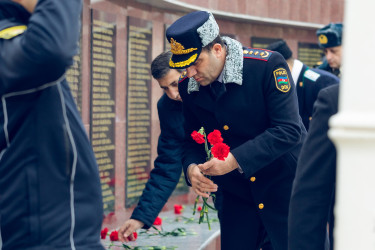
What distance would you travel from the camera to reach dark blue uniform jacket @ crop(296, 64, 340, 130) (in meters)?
5.62

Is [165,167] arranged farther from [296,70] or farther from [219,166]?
[296,70]

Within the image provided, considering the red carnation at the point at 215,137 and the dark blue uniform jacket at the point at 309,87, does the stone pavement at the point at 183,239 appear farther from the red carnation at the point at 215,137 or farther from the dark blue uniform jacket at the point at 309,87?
the red carnation at the point at 215,137

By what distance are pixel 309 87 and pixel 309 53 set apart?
5739 mm

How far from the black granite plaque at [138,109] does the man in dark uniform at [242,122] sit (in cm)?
337

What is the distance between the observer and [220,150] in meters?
3.47

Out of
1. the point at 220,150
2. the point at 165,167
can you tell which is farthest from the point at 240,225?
the point at 165,167

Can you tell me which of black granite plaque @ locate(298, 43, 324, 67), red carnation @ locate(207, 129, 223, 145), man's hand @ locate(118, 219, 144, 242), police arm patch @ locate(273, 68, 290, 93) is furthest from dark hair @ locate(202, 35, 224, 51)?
black granite plaque @ locate(298, 43, 324, 67)

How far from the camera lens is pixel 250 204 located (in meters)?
3.73

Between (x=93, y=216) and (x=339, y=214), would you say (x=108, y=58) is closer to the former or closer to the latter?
(x=93, y=216)

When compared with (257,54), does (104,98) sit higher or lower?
lower

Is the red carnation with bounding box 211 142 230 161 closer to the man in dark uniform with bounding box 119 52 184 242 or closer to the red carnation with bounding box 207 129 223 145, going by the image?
the red carnation with bounding box 207 129 223 145

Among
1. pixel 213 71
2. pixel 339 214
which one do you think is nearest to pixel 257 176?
pixel 213 71

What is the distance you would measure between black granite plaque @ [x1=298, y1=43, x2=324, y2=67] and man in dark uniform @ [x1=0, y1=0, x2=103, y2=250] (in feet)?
30.0

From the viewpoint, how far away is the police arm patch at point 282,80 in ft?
11.5
